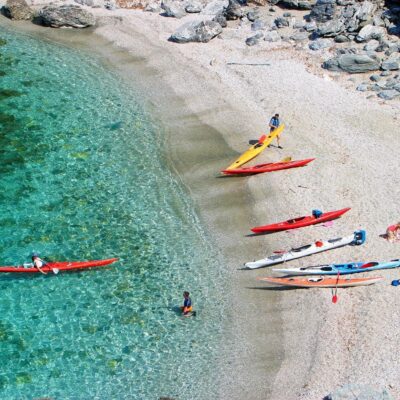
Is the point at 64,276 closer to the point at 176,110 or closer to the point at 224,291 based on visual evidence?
the point at 224,291

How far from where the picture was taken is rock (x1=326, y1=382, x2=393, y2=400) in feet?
65.0

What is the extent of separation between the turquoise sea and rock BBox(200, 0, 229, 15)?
26.4 feet

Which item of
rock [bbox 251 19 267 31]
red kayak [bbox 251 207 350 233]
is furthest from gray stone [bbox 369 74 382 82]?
red kayak [bbox 251 207 350 233]

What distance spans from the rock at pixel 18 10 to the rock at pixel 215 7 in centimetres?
1063

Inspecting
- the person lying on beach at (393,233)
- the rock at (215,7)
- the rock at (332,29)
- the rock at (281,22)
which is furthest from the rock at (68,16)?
the person lying on beach at (393,233)

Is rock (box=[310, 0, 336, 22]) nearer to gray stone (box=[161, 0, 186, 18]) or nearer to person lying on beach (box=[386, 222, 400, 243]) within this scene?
gray stone (box=[161, 0, 186, 18])

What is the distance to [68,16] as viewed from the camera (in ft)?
139

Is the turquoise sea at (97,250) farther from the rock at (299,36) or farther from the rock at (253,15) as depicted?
the rock at (299,36)

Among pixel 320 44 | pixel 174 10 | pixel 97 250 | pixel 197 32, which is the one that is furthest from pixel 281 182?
pixel 174 10

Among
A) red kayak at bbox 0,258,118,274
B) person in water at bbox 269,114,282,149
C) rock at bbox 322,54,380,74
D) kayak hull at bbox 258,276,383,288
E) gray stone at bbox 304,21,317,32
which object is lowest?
red kayak at bbox 0,258,118,274

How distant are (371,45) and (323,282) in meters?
17.6

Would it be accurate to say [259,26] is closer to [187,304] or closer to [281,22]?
[281,22]

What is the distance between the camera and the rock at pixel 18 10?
43.6 meters

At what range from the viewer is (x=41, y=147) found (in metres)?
32.8
